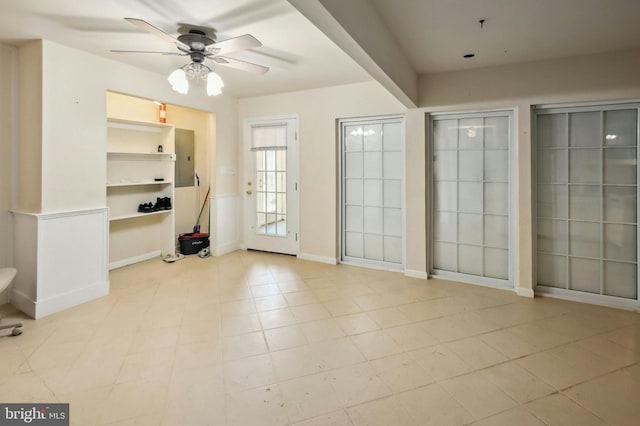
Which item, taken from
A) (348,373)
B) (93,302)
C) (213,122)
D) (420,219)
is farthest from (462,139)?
(93,302)

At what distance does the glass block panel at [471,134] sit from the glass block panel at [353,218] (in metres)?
1.57

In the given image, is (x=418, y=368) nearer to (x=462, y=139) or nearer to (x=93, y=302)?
(x=462, y=139)

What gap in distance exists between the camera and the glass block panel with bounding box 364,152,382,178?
14.8 ft

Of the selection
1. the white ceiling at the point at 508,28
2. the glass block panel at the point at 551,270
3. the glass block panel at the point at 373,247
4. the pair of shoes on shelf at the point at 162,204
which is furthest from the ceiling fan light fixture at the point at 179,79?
the glass block panel at the point at 551,270

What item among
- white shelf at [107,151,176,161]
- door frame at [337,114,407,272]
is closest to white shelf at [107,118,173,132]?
white shelf at [107,151,176,161]

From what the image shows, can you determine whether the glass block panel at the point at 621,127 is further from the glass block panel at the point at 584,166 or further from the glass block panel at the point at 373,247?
the glass block panel at the point at 373,247

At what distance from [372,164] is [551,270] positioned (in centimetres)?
243

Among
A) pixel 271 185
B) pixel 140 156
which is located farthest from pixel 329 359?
pixel 140 156

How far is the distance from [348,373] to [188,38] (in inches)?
115

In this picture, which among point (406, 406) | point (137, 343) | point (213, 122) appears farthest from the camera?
point (213, 122)

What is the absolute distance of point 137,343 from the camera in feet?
8.34

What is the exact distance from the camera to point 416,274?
418 centimetres

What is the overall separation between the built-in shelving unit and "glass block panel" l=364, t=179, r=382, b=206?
2.96m

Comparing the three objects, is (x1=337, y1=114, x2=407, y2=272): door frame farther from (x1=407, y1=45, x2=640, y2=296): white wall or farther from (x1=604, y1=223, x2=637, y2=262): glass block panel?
(x1=604, y1=223, x2=637, y2=262): glass block panel
